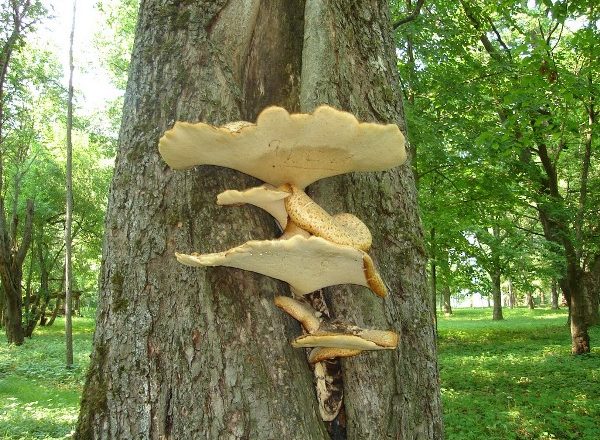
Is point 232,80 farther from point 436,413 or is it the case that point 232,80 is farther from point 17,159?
point 17,159

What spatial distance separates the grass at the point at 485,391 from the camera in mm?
6781

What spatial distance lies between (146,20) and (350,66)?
0.93 meters

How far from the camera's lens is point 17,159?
2050 centimetres

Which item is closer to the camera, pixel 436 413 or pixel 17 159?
pixel 436 413

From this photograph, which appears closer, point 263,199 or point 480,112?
point 263,199

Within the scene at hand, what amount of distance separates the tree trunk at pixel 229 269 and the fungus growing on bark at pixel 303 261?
12cm

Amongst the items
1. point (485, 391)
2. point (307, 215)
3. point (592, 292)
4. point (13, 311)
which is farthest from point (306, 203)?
point (592, 292)

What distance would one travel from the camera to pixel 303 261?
4.50 ft

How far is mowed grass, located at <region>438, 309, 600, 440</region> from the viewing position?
22.1ft

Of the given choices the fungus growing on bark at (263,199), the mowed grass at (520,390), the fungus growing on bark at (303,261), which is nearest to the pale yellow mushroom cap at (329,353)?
the fungus growing on bark at (303,261)

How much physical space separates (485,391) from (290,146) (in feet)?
29.9

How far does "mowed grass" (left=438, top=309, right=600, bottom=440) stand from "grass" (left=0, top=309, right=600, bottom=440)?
0.01 meters

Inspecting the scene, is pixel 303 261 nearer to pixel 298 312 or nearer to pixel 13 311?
pixel 298 312

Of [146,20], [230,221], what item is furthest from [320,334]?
[146,20]
